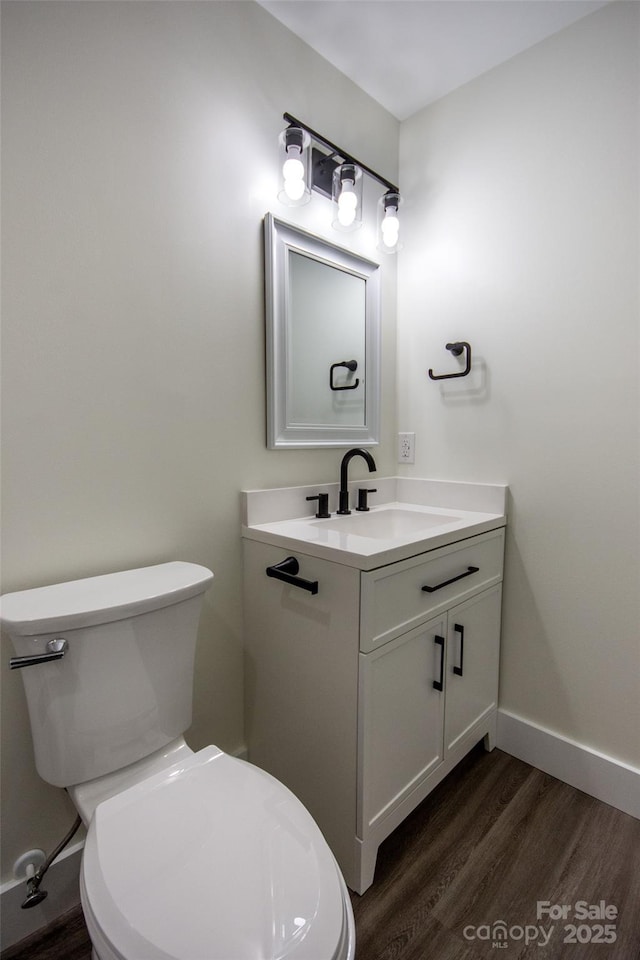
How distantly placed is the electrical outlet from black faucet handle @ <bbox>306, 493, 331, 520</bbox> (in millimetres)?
524

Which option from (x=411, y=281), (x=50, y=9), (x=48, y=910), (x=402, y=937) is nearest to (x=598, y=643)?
(x=402, y=937)

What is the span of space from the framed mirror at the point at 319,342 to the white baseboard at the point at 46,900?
119 cm

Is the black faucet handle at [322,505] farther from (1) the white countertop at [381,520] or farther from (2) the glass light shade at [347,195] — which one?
(2) the glass light shade at [347,195]

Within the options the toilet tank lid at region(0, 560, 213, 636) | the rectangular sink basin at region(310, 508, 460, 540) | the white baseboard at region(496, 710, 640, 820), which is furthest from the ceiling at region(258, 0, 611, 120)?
the white baseboard at region(496, 710, 640, 820)

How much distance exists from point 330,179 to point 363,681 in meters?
1.60

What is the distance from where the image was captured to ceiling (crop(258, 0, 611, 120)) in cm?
135

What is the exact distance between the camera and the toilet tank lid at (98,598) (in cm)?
83

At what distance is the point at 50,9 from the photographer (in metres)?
0.97

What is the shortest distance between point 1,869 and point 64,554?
2.27ft

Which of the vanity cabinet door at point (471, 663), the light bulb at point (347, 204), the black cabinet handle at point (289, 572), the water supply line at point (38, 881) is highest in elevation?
the light bulb at point (347, 204)

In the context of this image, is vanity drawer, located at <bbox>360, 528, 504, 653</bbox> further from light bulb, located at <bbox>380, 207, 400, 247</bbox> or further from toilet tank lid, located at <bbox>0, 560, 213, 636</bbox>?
light bulb, located at <bbox>380, 207, 400, 247</bbox>

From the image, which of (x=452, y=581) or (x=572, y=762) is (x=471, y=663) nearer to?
(x=452, y=581)

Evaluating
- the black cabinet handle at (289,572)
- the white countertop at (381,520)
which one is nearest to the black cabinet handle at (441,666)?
the white countertop at (381,520)

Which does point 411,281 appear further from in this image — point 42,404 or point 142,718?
point 142,718
